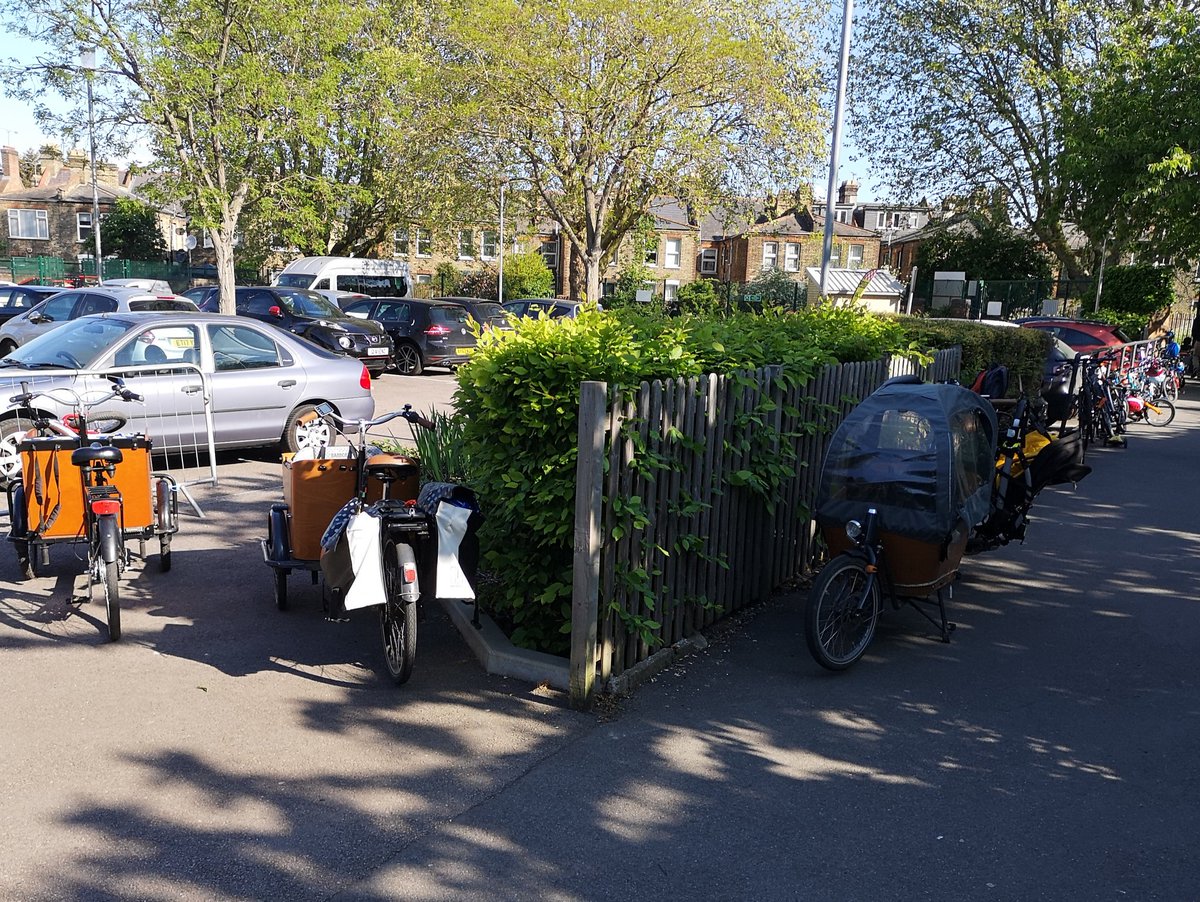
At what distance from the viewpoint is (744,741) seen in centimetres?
467

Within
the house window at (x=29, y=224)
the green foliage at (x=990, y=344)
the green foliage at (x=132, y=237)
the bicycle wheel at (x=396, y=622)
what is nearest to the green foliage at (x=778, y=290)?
the green foliage at (x=990, y=344)

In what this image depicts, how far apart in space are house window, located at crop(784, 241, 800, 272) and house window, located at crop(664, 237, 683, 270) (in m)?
6.39

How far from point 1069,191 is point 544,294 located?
25406mm

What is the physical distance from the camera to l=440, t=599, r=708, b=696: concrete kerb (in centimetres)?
512

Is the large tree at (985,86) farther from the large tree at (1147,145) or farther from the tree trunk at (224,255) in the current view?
the tree trunk at (224,255)

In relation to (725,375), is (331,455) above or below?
below

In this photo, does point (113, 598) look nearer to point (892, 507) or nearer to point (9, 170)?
point (892, 507)

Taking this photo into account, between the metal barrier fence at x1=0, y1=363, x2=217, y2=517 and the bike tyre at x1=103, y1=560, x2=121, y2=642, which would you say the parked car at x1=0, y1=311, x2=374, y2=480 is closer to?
the metal barrier fence at x1=0, y1=363, x2=217, y2=517

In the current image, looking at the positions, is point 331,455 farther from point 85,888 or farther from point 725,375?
point 85,888

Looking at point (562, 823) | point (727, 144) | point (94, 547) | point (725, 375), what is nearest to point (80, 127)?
point (727, 144)

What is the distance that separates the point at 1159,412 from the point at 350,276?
22.1m

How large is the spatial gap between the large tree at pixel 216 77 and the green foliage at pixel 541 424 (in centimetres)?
1900

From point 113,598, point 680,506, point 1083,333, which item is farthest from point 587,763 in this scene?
point 1083,333

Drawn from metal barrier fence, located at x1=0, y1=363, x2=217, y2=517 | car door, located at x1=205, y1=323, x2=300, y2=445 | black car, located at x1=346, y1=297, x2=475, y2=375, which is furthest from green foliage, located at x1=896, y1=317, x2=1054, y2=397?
black car, located at x1=346, y1=297, x2=475, y2=375
